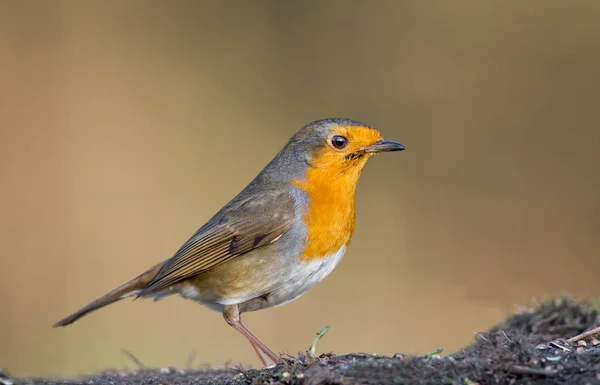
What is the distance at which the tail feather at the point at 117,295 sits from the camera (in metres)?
5.25

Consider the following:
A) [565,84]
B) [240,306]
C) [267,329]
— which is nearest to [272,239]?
[240,306]

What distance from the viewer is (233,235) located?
16.0ft

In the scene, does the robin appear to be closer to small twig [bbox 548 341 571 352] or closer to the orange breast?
the orange breast

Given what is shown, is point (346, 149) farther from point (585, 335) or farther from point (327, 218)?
point (585, 335)

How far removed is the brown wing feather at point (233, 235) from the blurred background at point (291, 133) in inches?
127

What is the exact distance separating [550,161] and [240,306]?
559 cm

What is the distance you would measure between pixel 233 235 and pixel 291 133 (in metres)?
4.80

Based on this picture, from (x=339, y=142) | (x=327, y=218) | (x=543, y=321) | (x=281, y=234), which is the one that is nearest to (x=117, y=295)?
(x=281, y=234)

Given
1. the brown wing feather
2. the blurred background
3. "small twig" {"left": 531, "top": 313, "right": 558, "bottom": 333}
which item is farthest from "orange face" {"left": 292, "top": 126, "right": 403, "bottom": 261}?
the blurred background

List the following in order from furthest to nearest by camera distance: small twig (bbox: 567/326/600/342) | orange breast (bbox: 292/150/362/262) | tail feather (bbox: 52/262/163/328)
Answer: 1. tail feather (bbox: 52/262/163/328)
2. orange breast (bbox: 292/150/362/262)
3. small twig (bbox: 567/326/600/342)

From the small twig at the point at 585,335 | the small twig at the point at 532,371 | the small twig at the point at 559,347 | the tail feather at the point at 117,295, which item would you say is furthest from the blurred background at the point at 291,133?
the small twig at the point at 532,371

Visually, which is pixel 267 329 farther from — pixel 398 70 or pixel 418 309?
pixel 398 70

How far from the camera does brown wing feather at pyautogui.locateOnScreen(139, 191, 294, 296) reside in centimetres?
473

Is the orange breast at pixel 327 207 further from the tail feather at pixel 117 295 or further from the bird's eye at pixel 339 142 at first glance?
the tail feather at pixel 117 295
